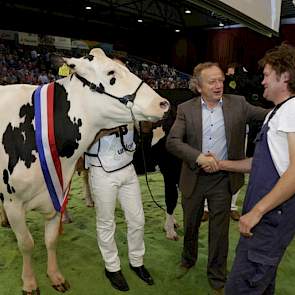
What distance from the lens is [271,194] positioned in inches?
46.8

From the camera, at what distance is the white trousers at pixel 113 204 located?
2051 millimetres

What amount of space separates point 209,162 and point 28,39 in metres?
4.93

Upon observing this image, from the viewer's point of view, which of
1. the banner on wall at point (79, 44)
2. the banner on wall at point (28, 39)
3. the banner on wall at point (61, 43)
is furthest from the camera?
the banner on wall at point (79, 44)

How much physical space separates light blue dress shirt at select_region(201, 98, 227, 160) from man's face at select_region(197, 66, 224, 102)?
2.6 inches

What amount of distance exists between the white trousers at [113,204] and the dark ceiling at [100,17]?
13.1 feet

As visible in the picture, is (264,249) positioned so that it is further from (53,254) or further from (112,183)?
(53,254)

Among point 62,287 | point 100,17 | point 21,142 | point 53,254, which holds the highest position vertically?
point 100,17

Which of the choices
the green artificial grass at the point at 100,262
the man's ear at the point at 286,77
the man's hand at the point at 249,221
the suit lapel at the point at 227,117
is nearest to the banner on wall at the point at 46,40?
the green artificial grass at the point at 100,262

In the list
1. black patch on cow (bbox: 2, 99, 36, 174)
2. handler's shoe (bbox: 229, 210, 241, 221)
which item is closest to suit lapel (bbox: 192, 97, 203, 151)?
black patch on cow (bbox: 2, 99, 36, 174)

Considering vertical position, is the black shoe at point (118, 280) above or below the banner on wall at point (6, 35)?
below

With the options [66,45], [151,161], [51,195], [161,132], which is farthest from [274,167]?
[66,45]

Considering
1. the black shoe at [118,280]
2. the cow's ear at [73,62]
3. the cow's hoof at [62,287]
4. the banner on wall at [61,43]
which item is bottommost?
the cow's hoof at [62,287]

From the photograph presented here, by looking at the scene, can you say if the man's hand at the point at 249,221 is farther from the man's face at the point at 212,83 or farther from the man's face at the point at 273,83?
the man's face at the point at 212,83

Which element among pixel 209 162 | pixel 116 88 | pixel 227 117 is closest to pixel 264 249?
pixel 209 162
